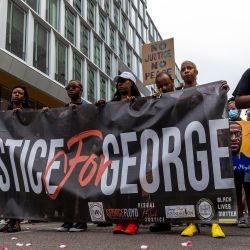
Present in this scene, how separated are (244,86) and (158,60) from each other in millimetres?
5433

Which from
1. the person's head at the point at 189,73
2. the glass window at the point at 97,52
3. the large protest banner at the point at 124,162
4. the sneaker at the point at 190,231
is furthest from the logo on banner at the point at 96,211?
the glass window at the point at 97,52

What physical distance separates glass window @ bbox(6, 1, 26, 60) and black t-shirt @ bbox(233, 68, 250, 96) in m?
12.6

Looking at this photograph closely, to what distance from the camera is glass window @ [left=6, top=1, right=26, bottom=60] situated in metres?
15.2

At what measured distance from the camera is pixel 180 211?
3.96m

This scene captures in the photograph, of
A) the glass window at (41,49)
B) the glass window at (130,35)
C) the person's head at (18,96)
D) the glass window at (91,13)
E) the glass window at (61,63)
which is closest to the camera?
the person's head at (18,96)

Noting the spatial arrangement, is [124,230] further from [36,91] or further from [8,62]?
[36,91]

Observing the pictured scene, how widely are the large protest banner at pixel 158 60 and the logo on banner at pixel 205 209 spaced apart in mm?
4807

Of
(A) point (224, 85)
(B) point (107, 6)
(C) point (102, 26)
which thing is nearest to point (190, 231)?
(A) point (224, 85)

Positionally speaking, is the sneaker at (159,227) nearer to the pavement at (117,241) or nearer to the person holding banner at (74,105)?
the pavement at (117,241)

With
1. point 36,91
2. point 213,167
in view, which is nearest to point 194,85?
point 213,167

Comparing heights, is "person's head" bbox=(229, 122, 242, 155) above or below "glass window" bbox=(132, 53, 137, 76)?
below

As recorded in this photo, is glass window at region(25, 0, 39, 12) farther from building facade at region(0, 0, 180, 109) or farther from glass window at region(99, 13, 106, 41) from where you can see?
glass window at region(99, 13, 106, 41)

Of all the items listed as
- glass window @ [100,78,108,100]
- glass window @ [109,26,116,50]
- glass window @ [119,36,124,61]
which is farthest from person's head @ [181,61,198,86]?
glass window @ [119,36,124,61]

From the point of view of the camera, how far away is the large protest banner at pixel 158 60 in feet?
28.0
